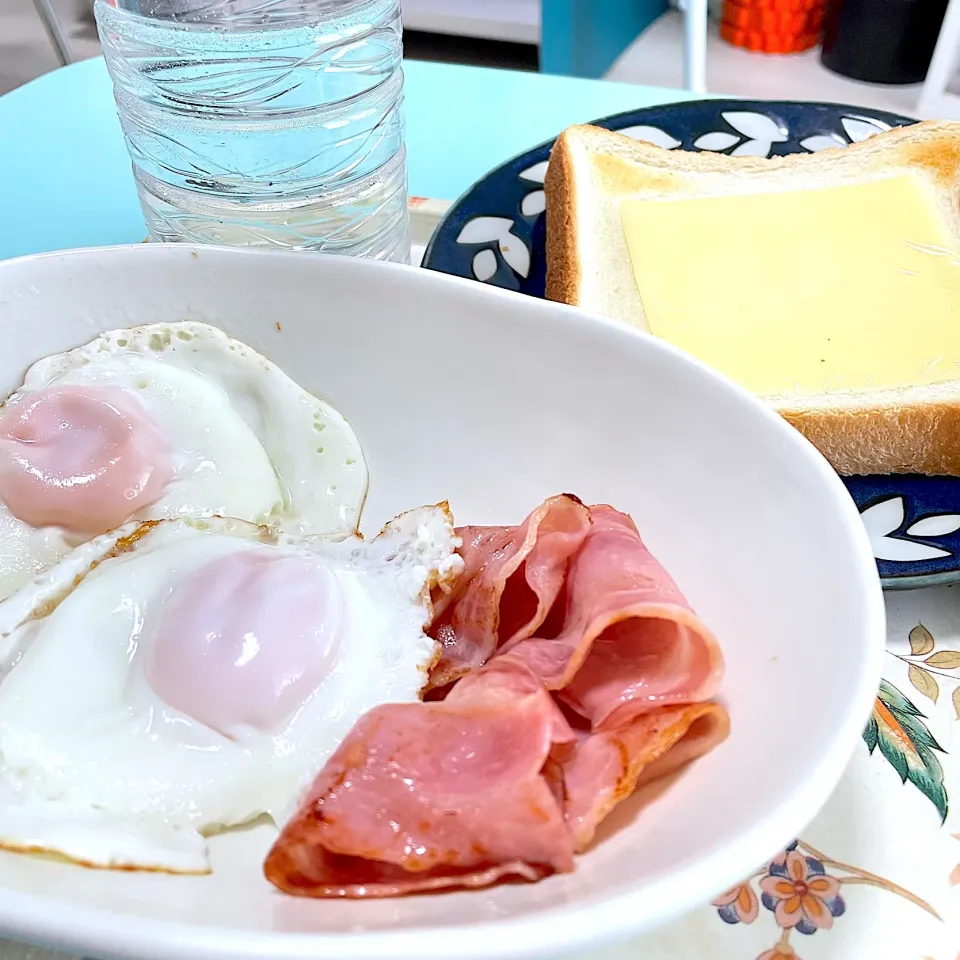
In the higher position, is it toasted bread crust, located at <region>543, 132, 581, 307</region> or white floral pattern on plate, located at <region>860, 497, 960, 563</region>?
toasted bread crust, located at <region>543, 132, 581, 307</region>

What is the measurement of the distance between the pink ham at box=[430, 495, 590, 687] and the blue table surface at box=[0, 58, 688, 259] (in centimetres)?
109

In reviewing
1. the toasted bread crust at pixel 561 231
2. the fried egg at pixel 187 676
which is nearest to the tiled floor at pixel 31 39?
the toasted bread crust at pixel 561 231

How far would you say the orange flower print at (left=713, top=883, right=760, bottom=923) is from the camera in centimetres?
72

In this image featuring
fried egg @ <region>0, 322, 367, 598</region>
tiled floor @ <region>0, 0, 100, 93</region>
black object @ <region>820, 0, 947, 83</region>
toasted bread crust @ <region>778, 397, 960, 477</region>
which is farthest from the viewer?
tiled floor @ <region>0, 0, 100, 93</region>

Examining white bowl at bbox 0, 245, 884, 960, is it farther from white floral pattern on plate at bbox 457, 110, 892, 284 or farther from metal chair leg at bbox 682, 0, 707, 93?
metal chair leg at bbox 682, 0, 707, 93

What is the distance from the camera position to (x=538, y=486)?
0.93 metres

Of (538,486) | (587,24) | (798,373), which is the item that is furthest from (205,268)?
(587,24)

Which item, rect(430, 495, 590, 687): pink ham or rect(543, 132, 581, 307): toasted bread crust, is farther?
rect(543, 132, 581, 307): toasted bread crust

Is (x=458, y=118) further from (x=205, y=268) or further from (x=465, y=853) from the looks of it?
(x=465, y=853)

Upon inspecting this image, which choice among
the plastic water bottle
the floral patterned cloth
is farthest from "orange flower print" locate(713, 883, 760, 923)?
the plastic water bottle

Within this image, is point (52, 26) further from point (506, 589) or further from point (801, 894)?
point (801, 894)

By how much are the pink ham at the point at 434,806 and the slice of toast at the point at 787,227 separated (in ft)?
2.06

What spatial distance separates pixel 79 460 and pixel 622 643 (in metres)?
0.56

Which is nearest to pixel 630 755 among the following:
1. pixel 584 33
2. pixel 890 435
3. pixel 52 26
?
pixel 890 435
